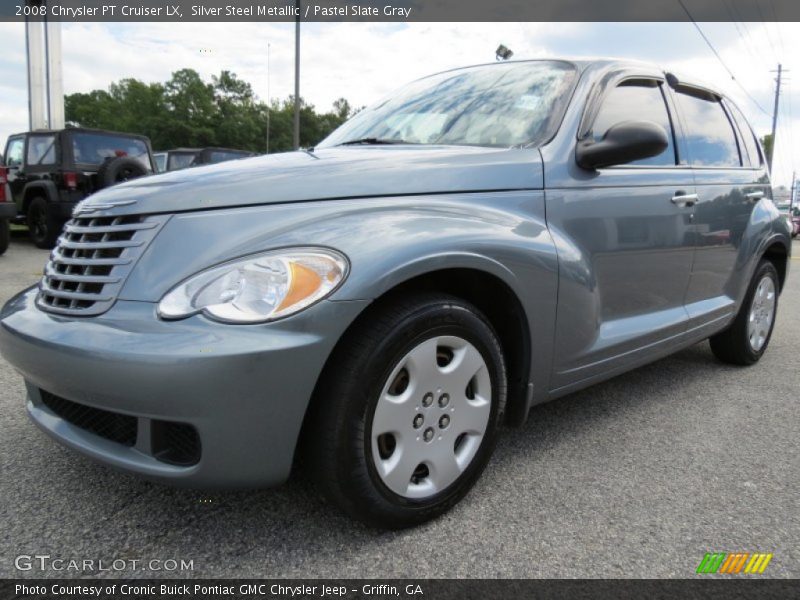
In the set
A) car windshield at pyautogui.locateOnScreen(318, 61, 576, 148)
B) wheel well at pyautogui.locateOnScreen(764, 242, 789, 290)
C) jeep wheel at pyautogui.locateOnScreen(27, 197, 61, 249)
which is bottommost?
jeep wheel at pyautogui.locateOnScreen(27, 197, 61, 249)

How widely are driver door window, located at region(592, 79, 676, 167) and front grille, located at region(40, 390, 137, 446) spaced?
2.03 m

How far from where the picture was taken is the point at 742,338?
150 inches

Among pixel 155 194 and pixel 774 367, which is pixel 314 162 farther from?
pixel 774 367

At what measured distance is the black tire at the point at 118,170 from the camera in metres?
8.73

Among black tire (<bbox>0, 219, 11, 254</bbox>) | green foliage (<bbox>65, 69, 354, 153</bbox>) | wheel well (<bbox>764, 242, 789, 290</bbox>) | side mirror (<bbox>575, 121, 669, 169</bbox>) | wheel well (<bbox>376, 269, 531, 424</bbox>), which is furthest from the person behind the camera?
green foliage (<bbox>65, 69, 354, 153</bbox>)

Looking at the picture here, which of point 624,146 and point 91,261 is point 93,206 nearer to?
point 91,261

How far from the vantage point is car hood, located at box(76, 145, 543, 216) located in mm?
1803

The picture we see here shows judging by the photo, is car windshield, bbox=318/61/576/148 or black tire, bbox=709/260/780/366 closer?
car windshield, bbox=318/61/576/148

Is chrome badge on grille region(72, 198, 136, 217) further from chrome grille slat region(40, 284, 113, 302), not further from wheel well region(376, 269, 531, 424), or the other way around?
wheel well region(376, 269, 531, 424)

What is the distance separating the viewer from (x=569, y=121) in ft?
8.07

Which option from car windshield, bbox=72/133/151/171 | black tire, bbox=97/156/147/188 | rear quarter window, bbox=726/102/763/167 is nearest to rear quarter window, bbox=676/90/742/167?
rear quarter window, bbox=726/102/763/167

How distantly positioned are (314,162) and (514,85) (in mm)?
1091

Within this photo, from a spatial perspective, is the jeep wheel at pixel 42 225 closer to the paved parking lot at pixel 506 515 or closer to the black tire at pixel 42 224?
the black tire at pixel 42 224

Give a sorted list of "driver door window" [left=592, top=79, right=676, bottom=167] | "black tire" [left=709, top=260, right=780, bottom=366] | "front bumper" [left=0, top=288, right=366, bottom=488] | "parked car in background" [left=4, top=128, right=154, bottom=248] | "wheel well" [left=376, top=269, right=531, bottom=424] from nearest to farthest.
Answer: "front bumper" [left=0, top=288, right=366, bottom=488] < "wheel well" [left=376, top=269, right=531, bottom=424] < "driver door window" [left=592, top=79, right=676, bottom=167] < "black tire" [left=709, top=260, right=780, bottom=366] < "parked car in background" [left=4, top=128, right=154, bottom=248]
